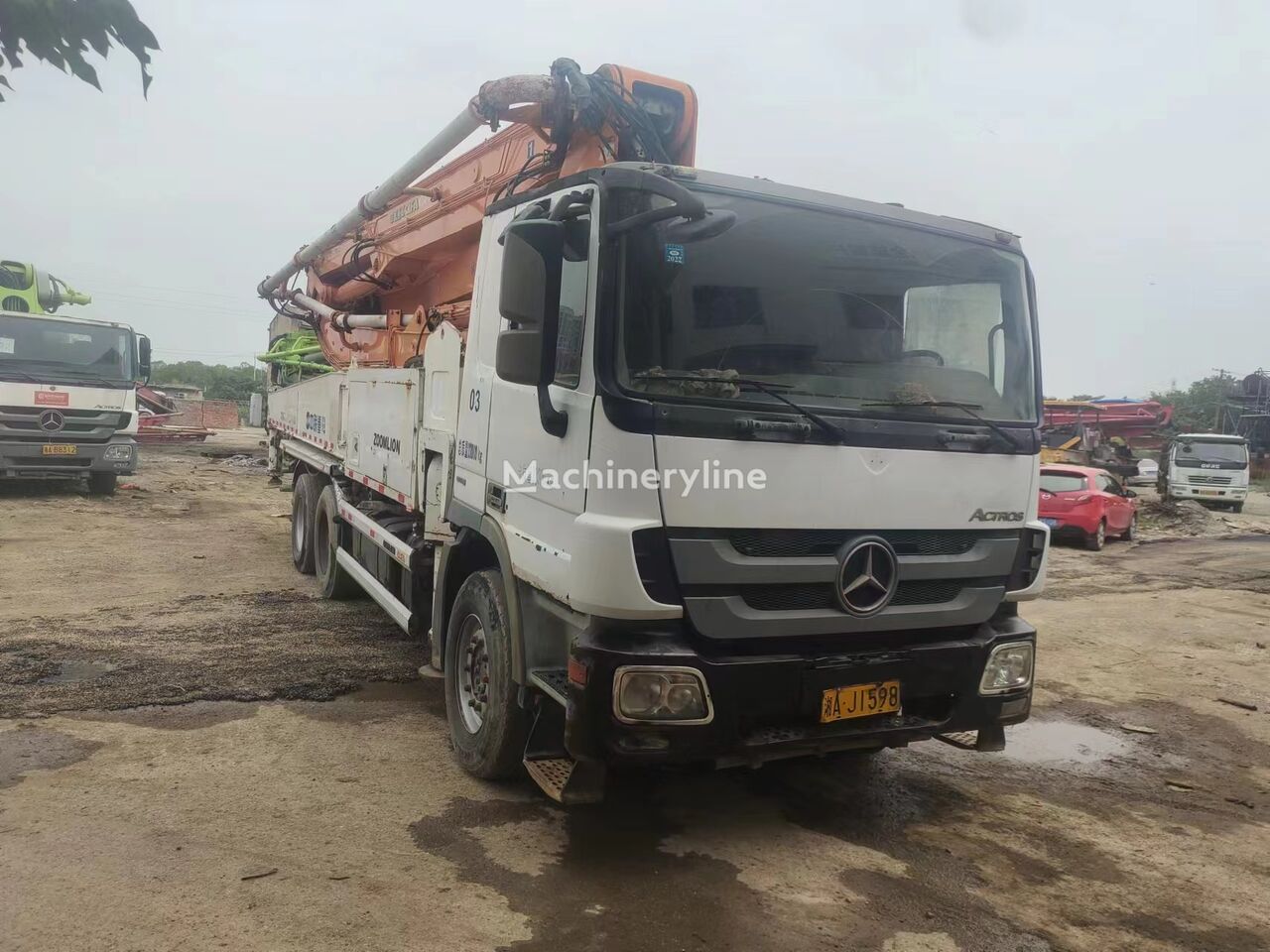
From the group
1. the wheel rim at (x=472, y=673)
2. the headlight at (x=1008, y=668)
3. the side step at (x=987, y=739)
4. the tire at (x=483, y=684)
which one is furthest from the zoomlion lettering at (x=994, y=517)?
the wheel rim at (x=472, y=673)

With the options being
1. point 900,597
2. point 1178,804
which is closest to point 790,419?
point 900,597

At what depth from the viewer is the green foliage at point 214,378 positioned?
5384 centimetres

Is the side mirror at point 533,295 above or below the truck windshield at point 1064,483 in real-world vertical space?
above

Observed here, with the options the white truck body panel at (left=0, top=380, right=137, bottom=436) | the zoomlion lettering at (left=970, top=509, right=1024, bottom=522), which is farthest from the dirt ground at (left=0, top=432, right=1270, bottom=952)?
the white truck body panel at (left=0, top=380, right=137, bottom=436)

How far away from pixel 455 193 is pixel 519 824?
162 inches

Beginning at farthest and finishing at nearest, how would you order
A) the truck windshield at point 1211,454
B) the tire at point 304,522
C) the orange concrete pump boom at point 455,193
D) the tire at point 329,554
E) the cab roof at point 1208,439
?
1. the cab roof at point 1208,439
2. the truck windshield at point 1211,454
3. the tire at point 304,522
4. the tire at point 329,554
5. the orange concrete pump boom at point 455,193

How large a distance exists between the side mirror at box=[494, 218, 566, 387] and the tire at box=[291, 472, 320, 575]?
534 cm

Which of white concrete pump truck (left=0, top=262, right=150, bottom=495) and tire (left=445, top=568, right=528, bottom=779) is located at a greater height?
white concrete pump truck (left=0, top=262, right=150, bottom=495)

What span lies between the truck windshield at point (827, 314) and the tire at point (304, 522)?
578 centimetres

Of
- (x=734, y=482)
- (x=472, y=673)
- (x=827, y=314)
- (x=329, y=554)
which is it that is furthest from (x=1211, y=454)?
(x=734, y=482)

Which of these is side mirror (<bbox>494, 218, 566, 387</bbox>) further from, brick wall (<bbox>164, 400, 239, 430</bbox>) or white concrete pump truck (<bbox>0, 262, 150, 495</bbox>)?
brick wall (<bbox>164, 400, 239, 430</bbox>)

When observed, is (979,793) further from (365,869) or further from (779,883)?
(365,869)

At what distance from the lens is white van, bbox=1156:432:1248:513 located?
22.1 metres

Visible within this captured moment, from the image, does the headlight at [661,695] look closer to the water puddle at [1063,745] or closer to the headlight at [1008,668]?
the headlight at [1008,668]
